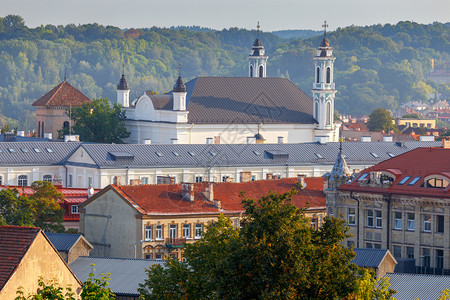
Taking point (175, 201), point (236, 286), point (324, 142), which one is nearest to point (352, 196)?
point (175, 201)

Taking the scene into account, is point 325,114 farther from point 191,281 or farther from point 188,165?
point 191,281

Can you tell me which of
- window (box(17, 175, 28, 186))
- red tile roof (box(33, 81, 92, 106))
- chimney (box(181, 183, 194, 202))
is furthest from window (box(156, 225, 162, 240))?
red tile roof (box(33, 81, 92, 106))

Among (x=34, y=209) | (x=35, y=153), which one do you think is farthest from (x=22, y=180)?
(x=34, y=209)

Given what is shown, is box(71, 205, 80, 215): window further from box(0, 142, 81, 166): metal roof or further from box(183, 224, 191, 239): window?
box(0, 142, 81, 166): metal roof

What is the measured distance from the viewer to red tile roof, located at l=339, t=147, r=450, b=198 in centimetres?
6862

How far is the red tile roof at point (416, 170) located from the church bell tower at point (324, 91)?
53567mm

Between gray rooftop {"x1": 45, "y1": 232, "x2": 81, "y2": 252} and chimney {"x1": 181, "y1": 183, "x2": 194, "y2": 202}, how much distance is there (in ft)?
40.6

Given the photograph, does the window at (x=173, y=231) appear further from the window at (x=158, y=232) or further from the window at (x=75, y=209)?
the window at (x=75, y=209)

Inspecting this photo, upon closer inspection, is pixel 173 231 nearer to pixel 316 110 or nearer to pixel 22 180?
pixel 22 180

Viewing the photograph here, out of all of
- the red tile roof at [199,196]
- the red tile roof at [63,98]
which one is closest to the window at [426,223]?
the red tile roof at [199,196]

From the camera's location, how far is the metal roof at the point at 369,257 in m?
58.3

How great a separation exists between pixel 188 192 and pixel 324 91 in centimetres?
5353

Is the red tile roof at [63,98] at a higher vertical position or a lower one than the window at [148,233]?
higher

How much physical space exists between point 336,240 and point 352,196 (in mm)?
31430
